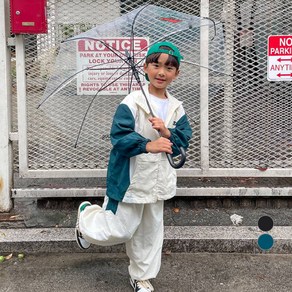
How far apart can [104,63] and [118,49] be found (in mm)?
163

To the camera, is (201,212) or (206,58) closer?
(206,58)

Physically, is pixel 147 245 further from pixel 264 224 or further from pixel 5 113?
pixel 5 113

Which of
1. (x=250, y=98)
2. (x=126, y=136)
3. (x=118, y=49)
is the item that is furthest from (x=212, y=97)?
(x=126, y=136)

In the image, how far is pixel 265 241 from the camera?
3.48 m

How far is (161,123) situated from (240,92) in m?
1.61

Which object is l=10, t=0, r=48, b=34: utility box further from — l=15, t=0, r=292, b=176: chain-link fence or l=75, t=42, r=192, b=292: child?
l=75, t=42, r=192, b=292: child

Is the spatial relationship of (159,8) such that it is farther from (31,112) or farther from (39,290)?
(39,290)

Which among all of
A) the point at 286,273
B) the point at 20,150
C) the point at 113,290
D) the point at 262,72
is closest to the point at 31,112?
the point at 20,150

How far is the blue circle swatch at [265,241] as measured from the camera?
11.4 feet

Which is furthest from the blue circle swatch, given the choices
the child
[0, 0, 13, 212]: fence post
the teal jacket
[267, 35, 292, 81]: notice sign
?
[0, 0, 13, 212]: fence post

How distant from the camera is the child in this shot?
269cm

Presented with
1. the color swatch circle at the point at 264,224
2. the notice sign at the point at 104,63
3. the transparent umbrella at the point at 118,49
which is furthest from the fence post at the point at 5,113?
the color swatch circle at the point at 264,224

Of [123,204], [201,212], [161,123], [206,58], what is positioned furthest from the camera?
Result: [201,212]

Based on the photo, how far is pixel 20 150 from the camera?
12.8ft
